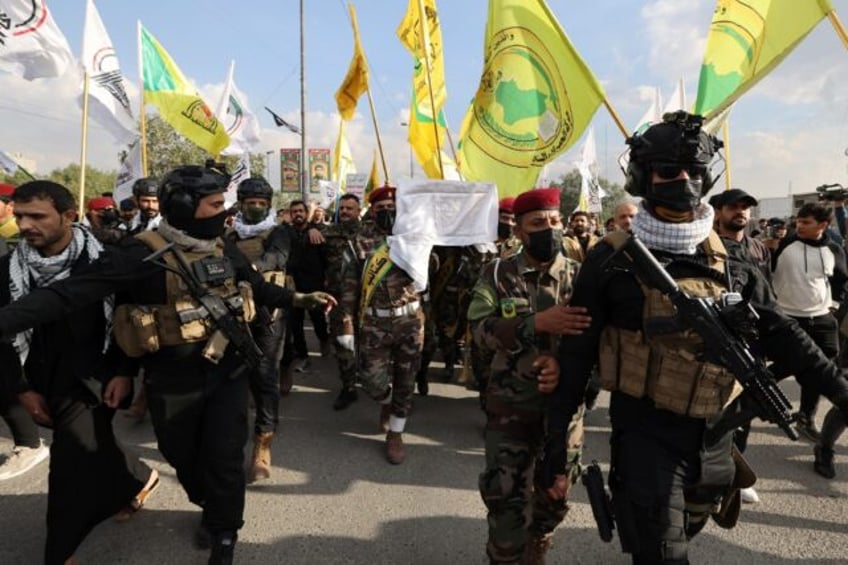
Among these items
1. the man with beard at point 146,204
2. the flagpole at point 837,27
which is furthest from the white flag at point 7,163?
the flagpole at point 837,27

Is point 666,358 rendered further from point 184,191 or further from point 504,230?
point 504,230

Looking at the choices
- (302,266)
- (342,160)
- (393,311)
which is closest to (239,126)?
(342,160)

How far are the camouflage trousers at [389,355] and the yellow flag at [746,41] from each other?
8.18 feet

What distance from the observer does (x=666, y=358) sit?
1.72 metres

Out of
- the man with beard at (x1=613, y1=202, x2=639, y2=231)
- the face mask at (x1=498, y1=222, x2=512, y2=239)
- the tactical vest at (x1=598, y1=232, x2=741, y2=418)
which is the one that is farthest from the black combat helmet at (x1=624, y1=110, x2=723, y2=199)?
the man with beard at (x1=613, y1=202, x2=639, y2=231)

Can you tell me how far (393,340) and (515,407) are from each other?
165 centimetres

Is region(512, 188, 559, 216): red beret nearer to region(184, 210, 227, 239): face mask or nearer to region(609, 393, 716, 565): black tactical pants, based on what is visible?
region(609, 393, 716, 565): black tactical pants

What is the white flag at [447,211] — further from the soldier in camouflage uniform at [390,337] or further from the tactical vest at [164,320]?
the tactical vest at [164,320]

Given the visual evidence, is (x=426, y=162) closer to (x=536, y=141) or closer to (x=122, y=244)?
(x=536, y=141)

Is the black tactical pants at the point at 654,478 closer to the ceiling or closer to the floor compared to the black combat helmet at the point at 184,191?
closer to the floor

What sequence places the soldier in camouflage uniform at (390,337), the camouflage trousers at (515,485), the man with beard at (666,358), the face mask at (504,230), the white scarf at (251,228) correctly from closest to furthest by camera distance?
the man with beard at (666,358)
the camouflage trousers at (515,485)
the soldier in camouflage uniform at (390,337)
the white scarf at (251,228)
the face mask at (504,230)

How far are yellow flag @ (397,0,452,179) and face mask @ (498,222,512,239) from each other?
1.05 meters

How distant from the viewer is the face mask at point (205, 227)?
2514mm

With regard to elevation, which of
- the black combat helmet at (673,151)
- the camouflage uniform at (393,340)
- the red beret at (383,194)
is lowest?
the camouflage uniform at (393,340)
